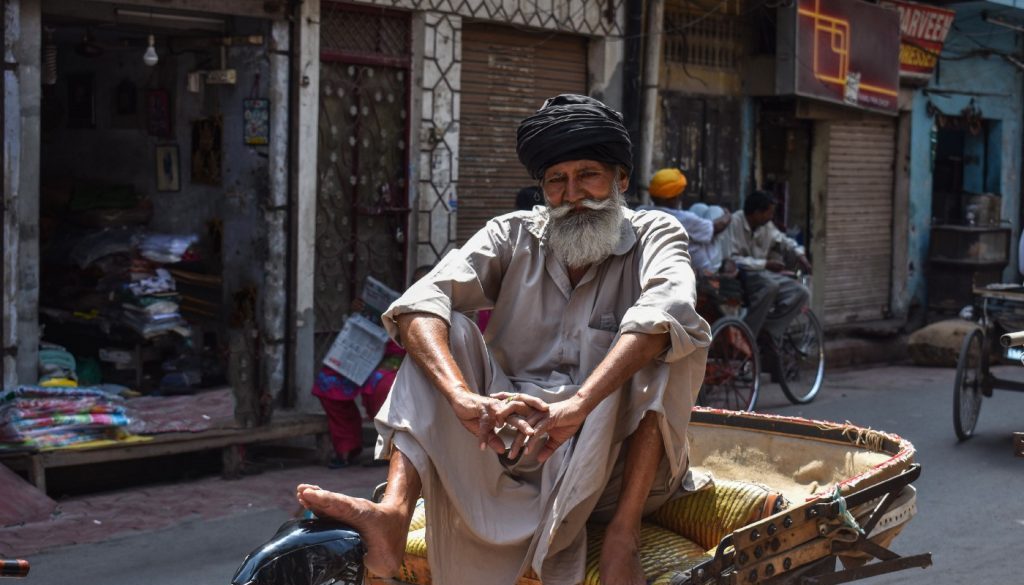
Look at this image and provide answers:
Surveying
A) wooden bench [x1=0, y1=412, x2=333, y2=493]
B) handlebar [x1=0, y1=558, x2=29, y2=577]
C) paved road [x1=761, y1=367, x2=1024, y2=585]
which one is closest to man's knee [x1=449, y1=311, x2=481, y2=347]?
handlebar [x1=0, y1=558, x2=29, y2=577]

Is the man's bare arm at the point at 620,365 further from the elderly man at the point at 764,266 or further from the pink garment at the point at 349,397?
the elderly man at the point at 764,266

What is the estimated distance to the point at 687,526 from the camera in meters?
4.04

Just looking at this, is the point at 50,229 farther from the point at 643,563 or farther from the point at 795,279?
the point at 643,563

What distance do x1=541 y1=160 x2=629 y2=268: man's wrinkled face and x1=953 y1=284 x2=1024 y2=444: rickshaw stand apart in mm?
5603

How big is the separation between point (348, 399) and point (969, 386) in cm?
422

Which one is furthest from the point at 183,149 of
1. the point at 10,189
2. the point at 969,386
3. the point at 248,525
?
the point at 969,386

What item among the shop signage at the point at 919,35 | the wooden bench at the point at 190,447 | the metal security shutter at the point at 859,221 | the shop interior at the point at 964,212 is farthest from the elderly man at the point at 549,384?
the shop interior at the point at 964,212

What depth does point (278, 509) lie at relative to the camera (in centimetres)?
720

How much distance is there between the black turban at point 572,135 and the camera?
3.96 m

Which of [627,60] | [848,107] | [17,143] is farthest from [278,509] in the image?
[848,107]

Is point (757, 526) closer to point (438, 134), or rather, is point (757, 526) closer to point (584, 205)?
point (584, 205)

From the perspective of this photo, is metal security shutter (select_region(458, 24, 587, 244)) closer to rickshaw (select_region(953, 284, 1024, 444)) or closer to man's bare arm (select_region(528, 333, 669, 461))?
rickshaw (select_region(953, 284, 1024, 444))

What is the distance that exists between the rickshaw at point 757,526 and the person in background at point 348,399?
342 centimetres

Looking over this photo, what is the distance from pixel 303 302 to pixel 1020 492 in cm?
455
